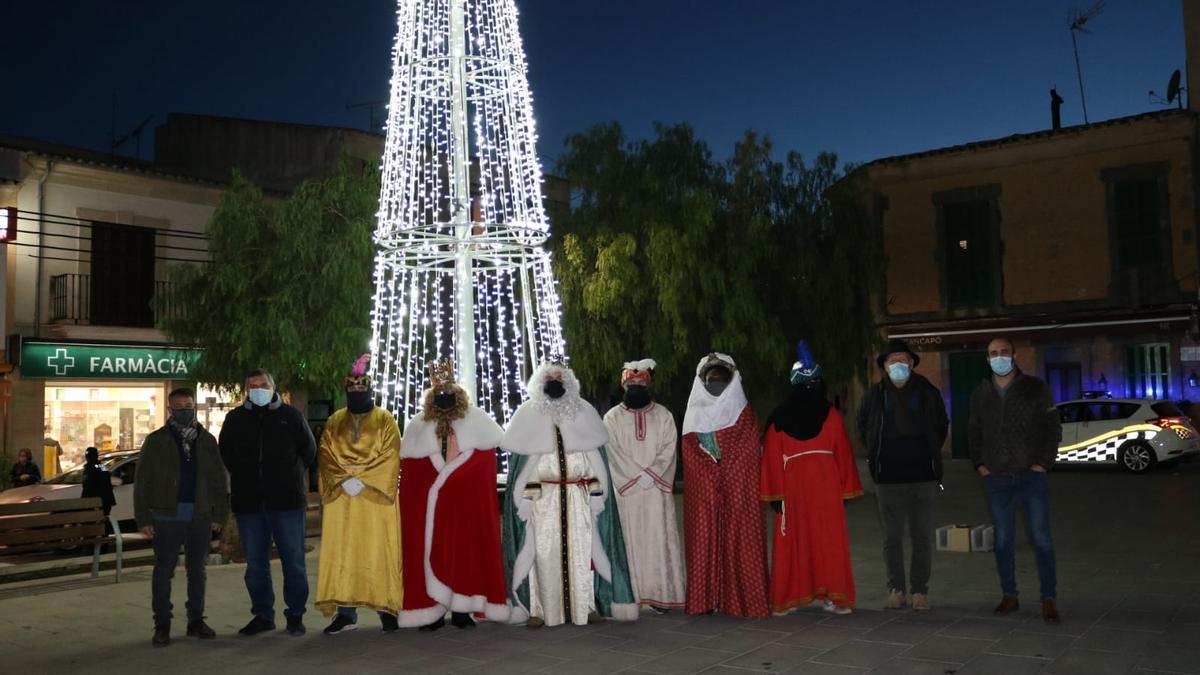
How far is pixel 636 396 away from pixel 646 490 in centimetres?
64

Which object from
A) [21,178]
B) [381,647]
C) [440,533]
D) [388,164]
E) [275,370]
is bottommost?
[381,647]

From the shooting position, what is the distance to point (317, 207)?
539 inches

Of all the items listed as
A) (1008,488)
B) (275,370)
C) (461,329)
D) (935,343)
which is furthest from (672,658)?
(935,343)

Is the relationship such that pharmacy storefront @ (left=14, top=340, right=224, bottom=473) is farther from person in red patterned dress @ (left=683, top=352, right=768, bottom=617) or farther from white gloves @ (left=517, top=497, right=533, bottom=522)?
person in red patterned dress @ (left=683, top=352, right=768, bottom=617)

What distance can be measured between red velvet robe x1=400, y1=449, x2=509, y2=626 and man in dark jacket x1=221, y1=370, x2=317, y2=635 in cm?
69

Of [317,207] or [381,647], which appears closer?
[381,647]

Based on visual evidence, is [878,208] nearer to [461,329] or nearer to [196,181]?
[196,181]

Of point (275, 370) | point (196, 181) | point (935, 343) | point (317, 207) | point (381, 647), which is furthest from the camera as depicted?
point (935, 343)

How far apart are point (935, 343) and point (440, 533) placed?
62.0 feet

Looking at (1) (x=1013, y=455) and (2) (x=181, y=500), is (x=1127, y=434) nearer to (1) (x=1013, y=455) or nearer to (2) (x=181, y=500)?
(1) (x=1013, y=455)

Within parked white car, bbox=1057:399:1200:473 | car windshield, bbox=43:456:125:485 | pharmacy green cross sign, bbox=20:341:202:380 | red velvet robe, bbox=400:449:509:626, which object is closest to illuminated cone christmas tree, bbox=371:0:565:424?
red velvet robe, bbox=400:449:509:626

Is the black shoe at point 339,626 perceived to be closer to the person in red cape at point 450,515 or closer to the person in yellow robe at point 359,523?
the person in yellow robe at point 359,523

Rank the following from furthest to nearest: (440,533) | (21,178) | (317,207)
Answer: (21,178) < (317,207) < (440,533)

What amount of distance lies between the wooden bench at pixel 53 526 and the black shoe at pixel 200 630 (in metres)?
2.73
